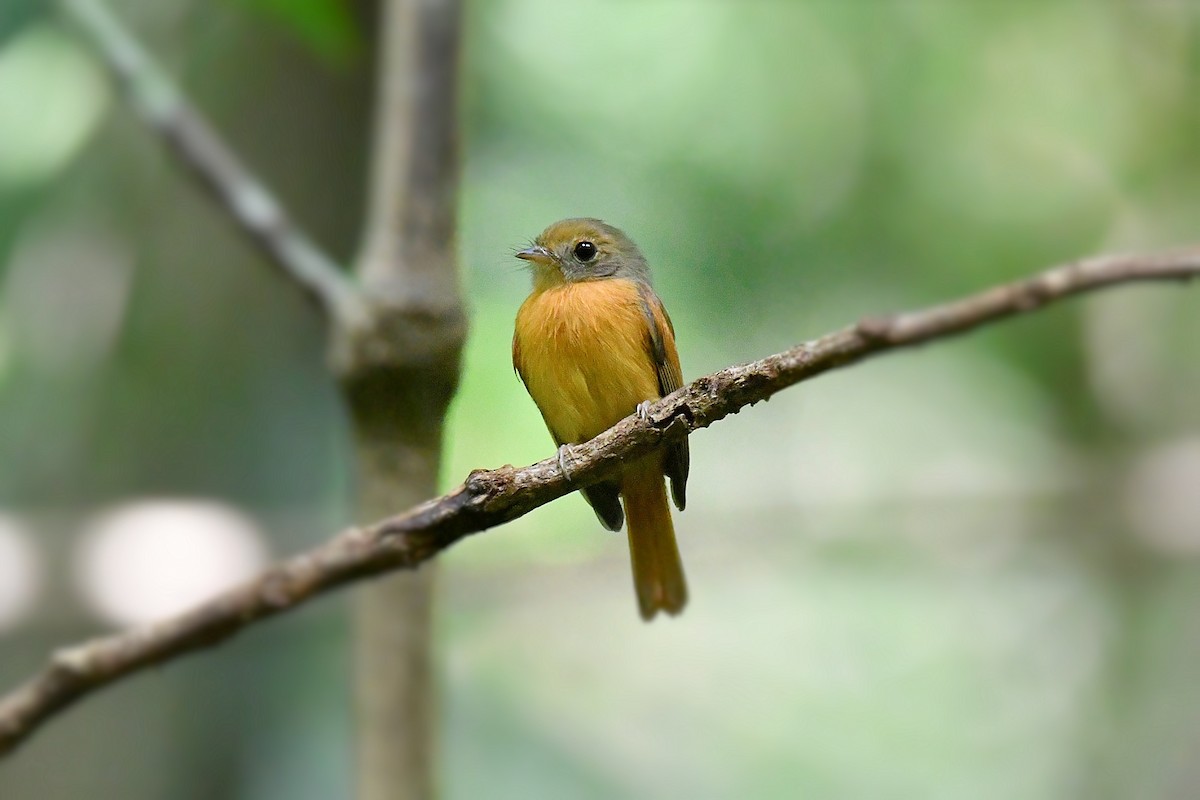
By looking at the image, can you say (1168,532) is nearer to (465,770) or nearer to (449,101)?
(465,770)

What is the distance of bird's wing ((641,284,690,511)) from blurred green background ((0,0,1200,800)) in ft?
2.44

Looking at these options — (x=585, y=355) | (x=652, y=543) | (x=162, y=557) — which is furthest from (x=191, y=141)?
(x=652, y=543)

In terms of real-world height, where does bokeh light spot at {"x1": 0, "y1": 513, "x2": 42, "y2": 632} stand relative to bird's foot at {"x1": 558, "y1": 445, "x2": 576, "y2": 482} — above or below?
above

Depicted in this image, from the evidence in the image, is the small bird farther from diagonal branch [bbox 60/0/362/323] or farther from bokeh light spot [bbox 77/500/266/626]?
bokeh light spot [bbox 77/500/266/626]

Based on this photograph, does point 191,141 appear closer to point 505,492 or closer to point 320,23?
point 320,23

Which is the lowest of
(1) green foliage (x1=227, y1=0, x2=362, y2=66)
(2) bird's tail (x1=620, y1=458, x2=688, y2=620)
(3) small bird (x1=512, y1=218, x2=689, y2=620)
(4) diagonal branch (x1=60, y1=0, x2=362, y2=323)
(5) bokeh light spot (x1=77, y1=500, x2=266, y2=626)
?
(2) bird's tail (x1=620, y1=458, x2=688, y2=620)

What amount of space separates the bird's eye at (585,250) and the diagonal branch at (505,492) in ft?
0.59

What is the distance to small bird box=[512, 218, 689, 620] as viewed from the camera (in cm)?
84

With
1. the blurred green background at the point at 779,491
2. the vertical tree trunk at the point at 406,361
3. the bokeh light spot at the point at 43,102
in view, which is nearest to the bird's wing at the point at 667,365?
the vertical tree trunk at the point at 406,361

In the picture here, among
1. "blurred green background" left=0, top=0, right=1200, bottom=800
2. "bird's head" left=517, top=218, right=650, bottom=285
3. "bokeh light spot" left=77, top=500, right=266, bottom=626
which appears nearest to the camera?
"bird's head" left=517, top=218, right=650, bottom=285

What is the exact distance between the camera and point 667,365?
979mm

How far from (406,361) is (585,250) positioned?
0.21 meters

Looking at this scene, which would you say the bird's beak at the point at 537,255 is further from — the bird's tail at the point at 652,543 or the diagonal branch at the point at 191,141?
the diagonal branch at the point at 191,141

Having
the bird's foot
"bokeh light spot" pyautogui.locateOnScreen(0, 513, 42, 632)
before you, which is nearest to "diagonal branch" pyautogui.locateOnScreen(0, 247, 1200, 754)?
the bird's foot
